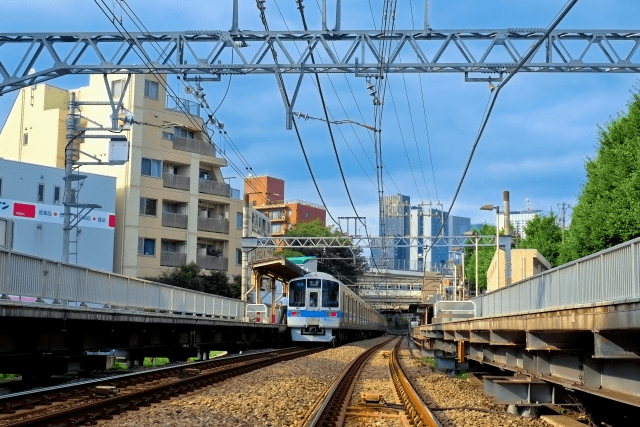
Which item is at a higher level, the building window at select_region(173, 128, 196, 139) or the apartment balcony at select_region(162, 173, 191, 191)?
the building window at select_region(173, 128, 196, 139)

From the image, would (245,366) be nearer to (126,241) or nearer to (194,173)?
(126,241)

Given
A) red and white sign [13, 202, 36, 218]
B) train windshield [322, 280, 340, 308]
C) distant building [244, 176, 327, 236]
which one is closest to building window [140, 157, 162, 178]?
red and white sign [13, 202, 36, 218]

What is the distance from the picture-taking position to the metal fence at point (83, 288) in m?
12.2

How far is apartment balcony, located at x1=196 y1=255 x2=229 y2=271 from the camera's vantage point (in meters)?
52.9

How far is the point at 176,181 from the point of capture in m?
51.8

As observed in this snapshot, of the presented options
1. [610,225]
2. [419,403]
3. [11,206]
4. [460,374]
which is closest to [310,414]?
[419,403]

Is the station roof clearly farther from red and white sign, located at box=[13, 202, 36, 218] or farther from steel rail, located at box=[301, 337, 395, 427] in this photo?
steel rail, located at box=[301, 337, 395, 427]

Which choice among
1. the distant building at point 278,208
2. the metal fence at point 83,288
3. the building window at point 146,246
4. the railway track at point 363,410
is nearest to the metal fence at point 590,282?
the railway track at point 363,410

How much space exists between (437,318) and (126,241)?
2558 cm

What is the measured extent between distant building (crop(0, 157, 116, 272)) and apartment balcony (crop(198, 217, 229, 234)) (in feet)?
26.8

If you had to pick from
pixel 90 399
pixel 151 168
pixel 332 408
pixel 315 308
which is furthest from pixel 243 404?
pixel 151 168

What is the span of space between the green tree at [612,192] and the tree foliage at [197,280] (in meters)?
22.8

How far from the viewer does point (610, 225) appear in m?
32.1

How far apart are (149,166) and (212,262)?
7.90 m
